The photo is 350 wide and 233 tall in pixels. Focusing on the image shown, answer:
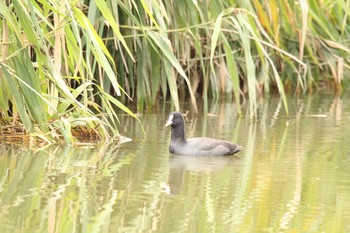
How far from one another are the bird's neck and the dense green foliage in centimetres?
47

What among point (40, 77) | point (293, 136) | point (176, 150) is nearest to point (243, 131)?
point (293, 136)

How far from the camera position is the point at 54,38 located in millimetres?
8070

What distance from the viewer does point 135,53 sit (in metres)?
10.6

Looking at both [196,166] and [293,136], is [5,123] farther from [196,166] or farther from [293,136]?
[293,136]

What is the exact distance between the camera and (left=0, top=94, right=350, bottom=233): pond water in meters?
5.63

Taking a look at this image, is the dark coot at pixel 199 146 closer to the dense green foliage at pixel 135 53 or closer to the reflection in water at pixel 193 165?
the reflection in water at pixel 193 165

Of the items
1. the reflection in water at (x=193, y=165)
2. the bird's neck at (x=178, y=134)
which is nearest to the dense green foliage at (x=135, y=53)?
the bird's neck at (x=178, y=134)

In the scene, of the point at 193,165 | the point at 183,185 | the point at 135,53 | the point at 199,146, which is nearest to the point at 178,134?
the point at 199,146

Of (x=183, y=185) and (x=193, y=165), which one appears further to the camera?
(x=193, y=165)

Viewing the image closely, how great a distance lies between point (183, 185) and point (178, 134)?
1601mm

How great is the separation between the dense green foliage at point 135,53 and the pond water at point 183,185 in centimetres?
34

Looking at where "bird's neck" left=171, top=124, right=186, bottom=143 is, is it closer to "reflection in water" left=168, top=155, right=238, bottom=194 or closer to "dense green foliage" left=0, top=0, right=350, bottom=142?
"reflection in water" left=168, top=155, right=238, bottom=194

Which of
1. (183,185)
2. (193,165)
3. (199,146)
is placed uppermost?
(199,146)

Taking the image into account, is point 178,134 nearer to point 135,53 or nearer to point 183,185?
point 183,185
